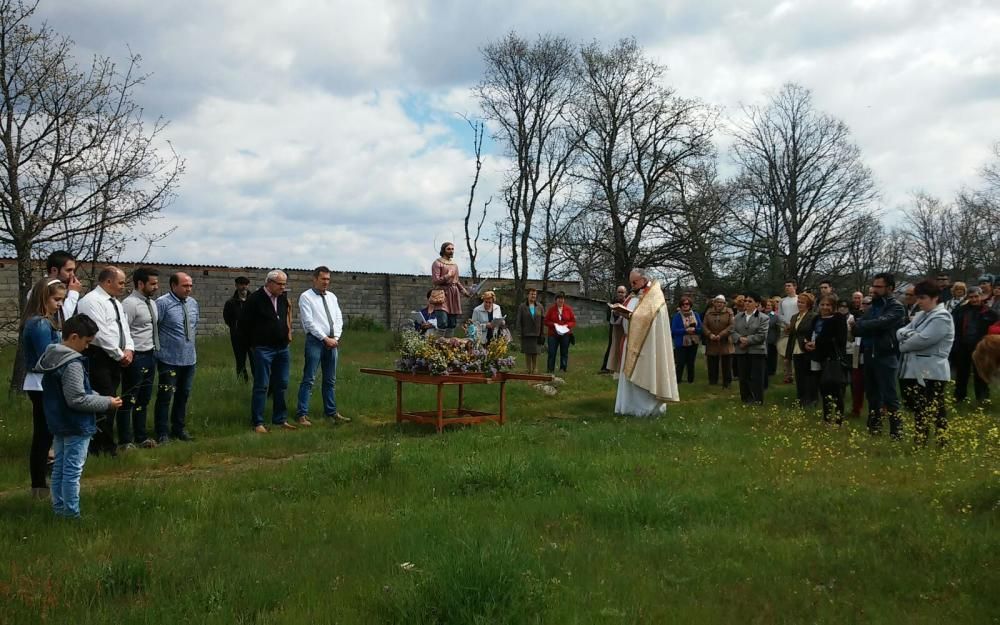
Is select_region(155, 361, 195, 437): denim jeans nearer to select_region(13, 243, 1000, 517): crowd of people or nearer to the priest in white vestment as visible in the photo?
select_region(13, 243, 1000, 517): crowd of people

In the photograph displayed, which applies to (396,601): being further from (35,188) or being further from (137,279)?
(35,188)

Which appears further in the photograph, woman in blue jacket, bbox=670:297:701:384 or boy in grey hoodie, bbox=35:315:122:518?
woman in blue jacket, bbox=670:297:701:384

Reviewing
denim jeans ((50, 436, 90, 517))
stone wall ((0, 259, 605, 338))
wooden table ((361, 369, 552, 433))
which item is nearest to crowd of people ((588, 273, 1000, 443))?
wooden table ((361, 369, 552, 433))

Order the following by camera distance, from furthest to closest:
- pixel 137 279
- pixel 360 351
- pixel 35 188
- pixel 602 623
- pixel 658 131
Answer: pixel 658 131, pixel 360 351, pixel 35 188, pixel 137 279, pixel 602 623

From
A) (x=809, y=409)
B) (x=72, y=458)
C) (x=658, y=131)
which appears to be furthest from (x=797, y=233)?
(x=72, y=458)

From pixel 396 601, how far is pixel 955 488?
474 cm

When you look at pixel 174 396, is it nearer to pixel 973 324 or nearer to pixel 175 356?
pixel 175 356

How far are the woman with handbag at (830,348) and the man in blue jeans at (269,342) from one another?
23.8 feet

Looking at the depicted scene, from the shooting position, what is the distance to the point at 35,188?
1196 cm

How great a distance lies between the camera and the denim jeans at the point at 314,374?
11180 mm

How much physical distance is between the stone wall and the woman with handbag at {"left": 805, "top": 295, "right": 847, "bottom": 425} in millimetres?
21945

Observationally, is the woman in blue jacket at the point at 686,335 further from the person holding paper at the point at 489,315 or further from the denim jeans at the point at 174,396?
the denim jeans at the point at 174,396

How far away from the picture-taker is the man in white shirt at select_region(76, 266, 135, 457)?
8.19 meters

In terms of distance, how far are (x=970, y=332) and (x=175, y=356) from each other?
11.7 meters
